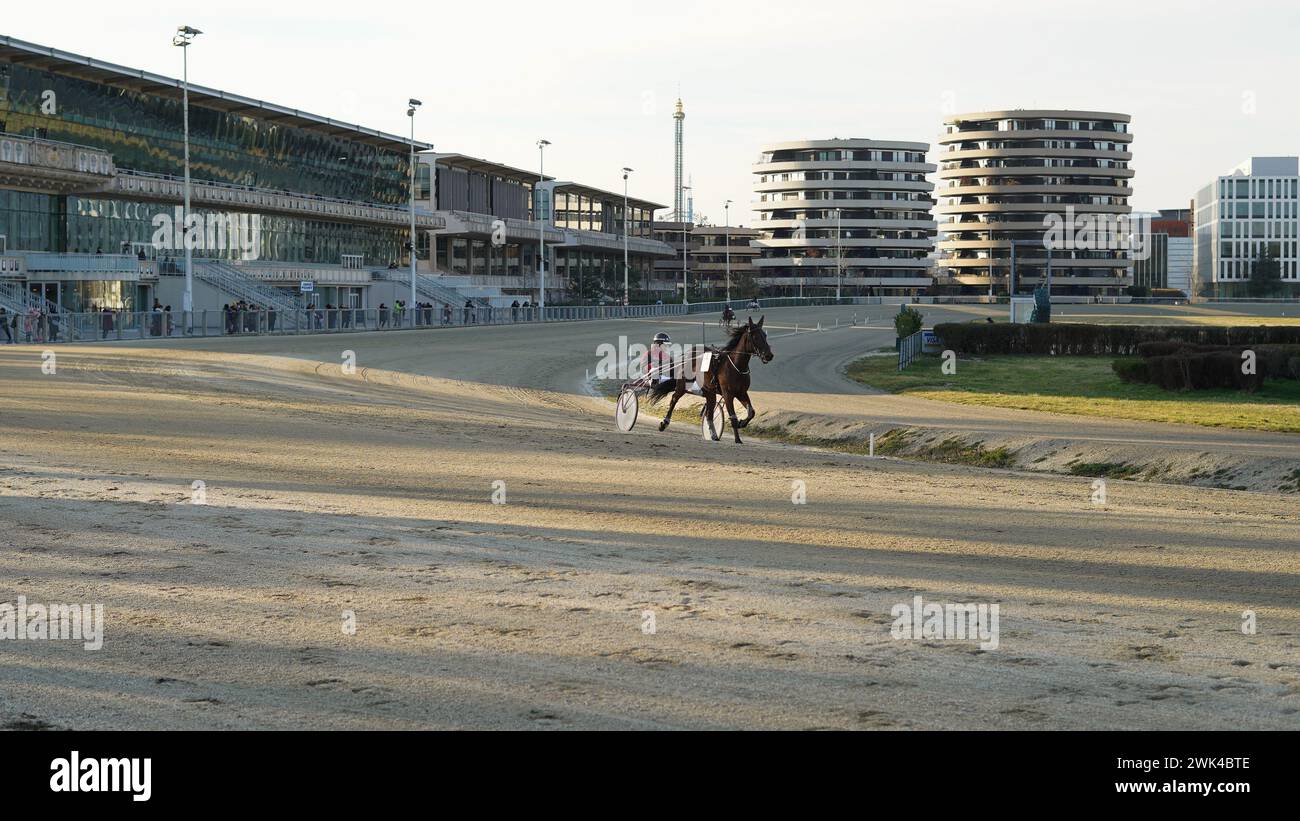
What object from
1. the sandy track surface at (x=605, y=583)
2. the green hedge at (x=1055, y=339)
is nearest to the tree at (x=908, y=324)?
the green hedge at (x=1055, y=339)

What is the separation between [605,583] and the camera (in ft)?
35.2

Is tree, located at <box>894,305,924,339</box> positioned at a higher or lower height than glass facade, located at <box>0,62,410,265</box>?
lower

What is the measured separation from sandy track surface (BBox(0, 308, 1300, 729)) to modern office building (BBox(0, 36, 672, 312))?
42.7 m

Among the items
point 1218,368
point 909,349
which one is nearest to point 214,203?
point 909,349

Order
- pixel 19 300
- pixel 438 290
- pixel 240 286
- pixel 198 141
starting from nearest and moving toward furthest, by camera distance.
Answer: pixel 19 300 → pixel 240 286 → pixel 198 141 → pixel 438 290

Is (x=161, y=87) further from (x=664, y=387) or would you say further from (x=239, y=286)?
(x=664, y=387)

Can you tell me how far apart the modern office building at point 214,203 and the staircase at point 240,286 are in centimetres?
15

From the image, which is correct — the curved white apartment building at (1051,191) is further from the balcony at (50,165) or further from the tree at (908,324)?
the tree at (908,324)

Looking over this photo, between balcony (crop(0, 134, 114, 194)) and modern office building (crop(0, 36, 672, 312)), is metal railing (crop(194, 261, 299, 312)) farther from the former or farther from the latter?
balcony (crop(0, 134, 114, 194))

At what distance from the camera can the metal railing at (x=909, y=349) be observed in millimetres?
45500

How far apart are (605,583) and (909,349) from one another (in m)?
37.5

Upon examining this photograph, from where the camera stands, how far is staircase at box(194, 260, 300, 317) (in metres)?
70.6

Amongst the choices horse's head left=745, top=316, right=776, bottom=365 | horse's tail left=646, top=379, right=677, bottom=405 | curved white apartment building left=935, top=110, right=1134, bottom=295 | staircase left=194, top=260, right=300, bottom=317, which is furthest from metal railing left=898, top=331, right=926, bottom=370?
curved white apartment building left=935, top=110, right=1134, bottom=295

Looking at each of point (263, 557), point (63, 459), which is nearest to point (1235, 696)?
point (263, 557)
